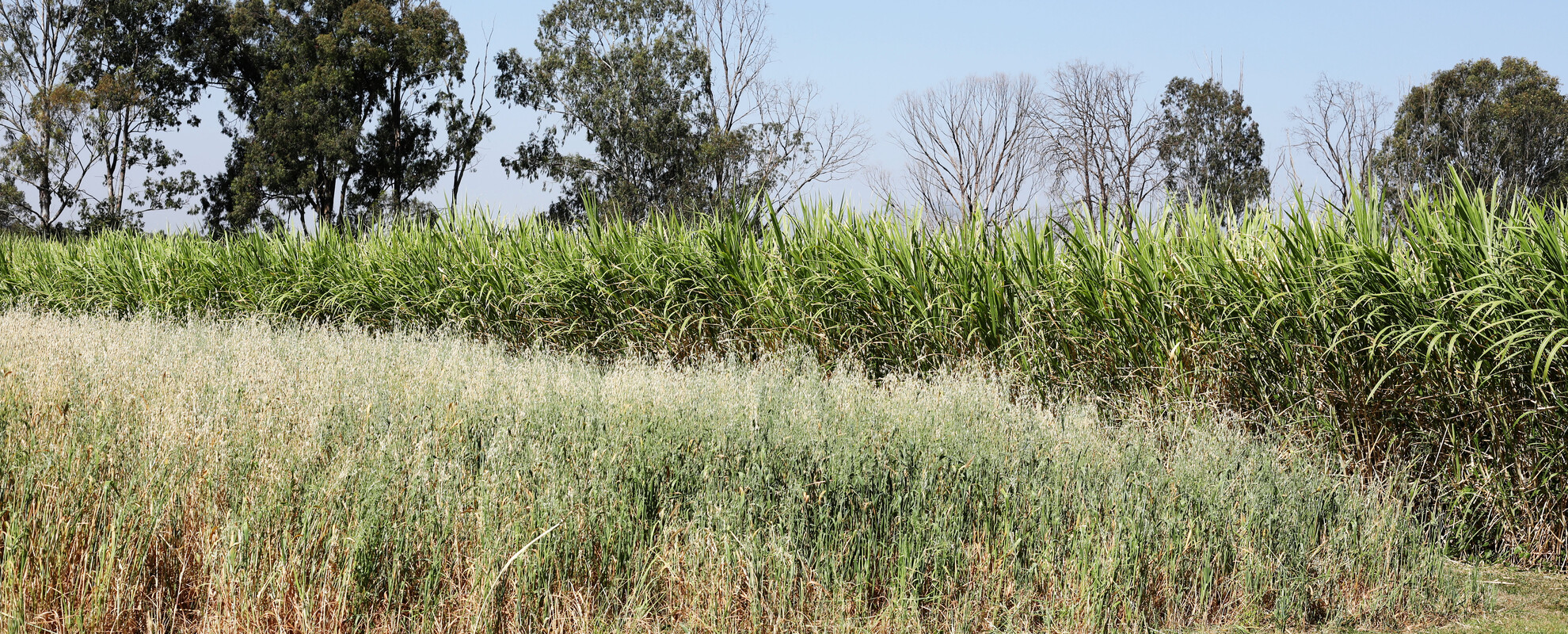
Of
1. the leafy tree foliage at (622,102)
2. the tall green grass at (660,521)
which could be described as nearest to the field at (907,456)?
the tall green grass at (660,521)

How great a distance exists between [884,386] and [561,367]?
211 cm

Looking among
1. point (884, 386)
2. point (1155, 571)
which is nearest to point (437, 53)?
point (884, 386)

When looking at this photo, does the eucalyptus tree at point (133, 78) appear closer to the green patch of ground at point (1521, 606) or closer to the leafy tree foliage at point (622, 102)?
the leafy tree foliage at point (622, 102)

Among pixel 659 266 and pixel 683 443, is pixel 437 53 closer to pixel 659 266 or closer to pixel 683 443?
pixel 659 266

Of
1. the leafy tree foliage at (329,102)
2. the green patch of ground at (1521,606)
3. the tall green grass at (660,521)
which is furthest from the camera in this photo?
the leafy tree foliage at (329,102)

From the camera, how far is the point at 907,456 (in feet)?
11.5

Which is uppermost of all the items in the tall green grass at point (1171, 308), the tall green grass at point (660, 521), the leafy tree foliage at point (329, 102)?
the leafy tree foliage at point (329, 102)

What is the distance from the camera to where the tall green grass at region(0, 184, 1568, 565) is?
13.3 feet

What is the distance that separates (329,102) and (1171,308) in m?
Answer: 29.0

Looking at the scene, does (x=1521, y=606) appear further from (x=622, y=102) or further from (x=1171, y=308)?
(x=622, y=102)

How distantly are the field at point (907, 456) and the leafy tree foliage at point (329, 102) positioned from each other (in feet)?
80.7

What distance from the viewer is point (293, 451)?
337 cm

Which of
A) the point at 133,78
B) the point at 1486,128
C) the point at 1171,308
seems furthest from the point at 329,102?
the point at 1486,128

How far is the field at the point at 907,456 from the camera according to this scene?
113 inches
